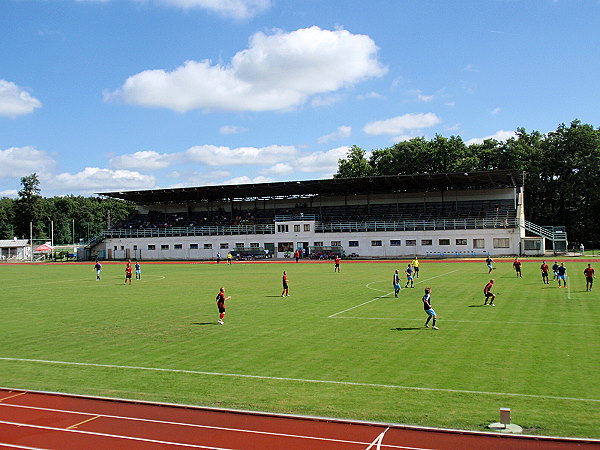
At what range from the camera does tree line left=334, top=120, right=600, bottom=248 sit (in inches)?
3629

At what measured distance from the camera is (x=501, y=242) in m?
72.6

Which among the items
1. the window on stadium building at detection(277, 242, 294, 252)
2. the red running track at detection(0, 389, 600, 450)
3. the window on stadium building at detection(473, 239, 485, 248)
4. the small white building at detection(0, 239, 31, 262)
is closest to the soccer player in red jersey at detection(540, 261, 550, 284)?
the red running track at detection(0, 389, 600, 450)

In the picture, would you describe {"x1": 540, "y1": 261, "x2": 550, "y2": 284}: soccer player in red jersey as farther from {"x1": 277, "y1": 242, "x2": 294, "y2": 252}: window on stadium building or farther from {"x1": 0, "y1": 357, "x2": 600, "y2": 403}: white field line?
{"x1": 277, "y1": 242, "x2": 294, "y2": 252}: window on stadium building

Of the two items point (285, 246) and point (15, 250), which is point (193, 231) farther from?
point (15, 250)

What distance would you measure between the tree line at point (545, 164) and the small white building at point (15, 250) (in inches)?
2939

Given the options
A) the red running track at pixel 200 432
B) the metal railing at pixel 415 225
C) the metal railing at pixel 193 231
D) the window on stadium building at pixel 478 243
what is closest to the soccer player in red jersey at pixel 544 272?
the red running track at pixel 200 432

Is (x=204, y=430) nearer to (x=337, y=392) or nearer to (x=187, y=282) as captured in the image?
(x=337, y=392)

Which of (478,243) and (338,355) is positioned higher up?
(478,243)

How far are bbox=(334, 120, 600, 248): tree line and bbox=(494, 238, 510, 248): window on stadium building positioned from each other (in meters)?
22.3

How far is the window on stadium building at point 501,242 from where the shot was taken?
72.1 meters

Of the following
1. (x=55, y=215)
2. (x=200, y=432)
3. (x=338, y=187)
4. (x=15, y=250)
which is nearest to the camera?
(x=200, y=432)

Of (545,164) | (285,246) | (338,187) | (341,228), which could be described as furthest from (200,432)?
(545,164)

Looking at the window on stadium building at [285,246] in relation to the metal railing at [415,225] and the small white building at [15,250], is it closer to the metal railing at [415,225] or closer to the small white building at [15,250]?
the metal railing at [415,225]

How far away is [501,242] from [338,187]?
28066mm
